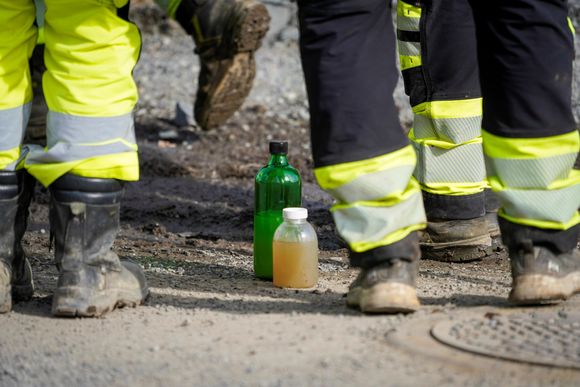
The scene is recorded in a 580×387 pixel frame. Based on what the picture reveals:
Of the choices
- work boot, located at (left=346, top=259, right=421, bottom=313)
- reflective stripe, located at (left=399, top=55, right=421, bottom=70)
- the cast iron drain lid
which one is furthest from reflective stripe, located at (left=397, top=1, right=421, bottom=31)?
the cast iron drain lid

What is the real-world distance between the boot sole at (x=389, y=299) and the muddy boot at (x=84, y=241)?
0.81 metres

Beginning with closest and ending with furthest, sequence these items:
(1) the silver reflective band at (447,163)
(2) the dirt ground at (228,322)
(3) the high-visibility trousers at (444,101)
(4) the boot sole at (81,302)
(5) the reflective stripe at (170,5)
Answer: (2) the dirt ground at (228,322) < (4) the boot sole at (81,302) < (3) the high-visibility trousers at (444,101) < (1) the silver reflective band at (447,163) < (5) the reflective stripe at (170,5)

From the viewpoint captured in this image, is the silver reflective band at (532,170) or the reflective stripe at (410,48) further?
the reflective stripe at (410,48)

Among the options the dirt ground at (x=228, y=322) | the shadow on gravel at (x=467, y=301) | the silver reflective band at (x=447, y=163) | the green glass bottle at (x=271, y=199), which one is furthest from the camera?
the silver reflective band at (x=447, y=163)

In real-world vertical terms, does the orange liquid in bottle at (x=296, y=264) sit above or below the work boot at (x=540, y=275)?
below

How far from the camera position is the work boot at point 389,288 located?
3.26 meters

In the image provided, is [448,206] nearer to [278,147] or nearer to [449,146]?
[449,146]

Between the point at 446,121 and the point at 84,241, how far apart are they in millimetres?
1646

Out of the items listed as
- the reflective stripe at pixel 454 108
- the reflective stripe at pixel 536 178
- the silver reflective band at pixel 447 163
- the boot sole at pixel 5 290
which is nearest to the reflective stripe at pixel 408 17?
the reflective stripe at pixel 454 108

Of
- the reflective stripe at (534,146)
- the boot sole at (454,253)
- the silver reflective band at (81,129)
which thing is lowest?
the boot sole at (454,253)

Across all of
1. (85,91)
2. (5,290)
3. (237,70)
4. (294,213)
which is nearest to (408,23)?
(294,213)

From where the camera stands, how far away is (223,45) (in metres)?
6.34

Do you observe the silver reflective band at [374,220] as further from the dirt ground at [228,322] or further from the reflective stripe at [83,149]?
the reflective stripe at [83,149]

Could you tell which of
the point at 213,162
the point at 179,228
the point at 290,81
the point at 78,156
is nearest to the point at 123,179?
the point at 78,156
